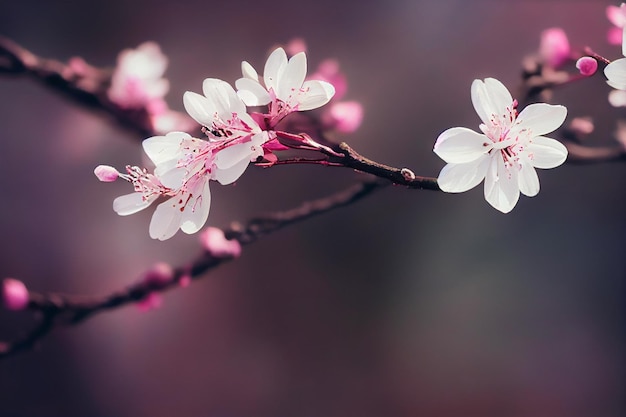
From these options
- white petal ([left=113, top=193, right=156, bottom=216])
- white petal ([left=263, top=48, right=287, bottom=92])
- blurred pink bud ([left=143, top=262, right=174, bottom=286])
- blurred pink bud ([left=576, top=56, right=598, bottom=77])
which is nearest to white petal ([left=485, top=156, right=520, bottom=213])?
blurred pink bud ([left=576, top=56, right=598, bottom=77])

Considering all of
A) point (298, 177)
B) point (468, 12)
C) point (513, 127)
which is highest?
point (468, 12)

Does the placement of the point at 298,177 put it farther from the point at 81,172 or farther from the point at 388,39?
the point at 81,172

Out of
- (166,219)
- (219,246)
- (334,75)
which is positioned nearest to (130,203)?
(166,219)

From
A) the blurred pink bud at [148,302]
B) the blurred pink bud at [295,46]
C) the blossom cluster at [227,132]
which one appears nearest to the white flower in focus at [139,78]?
the blurred pink bud at [295,46]

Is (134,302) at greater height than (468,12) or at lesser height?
lesser

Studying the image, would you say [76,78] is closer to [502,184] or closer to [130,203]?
[130,203]

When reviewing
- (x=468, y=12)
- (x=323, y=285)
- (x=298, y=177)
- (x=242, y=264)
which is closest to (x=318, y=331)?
(x=323, y=285)
